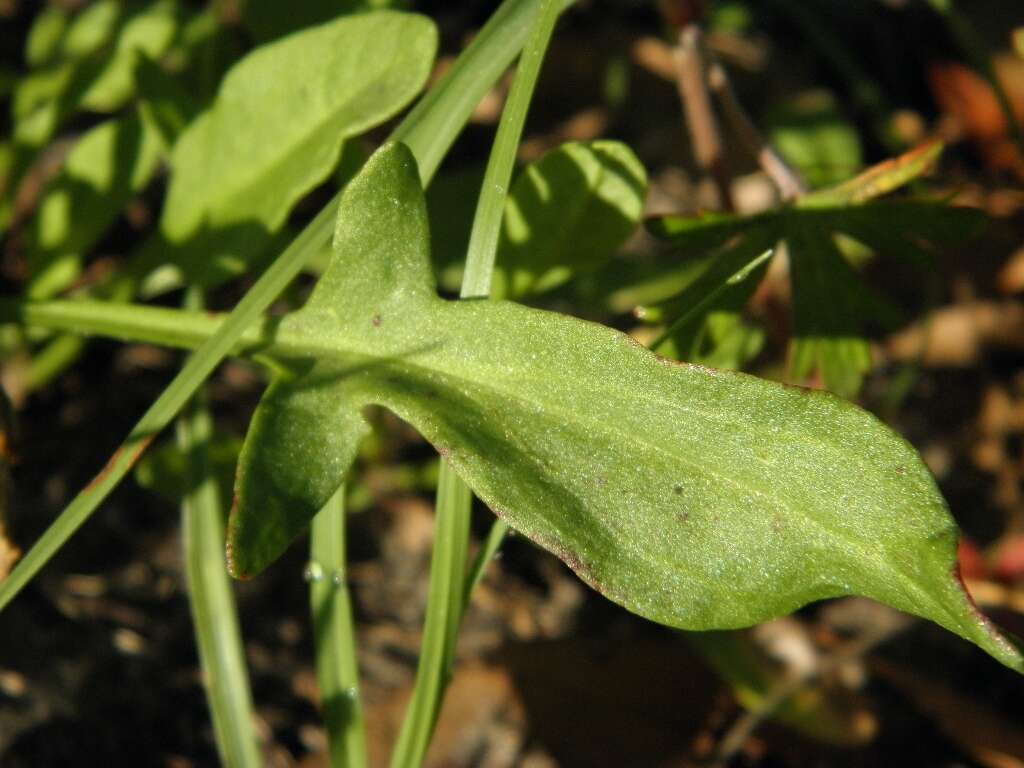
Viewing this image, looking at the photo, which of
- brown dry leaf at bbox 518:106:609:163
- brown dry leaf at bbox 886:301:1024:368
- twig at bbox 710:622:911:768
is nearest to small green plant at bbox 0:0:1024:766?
twig at bbox 710:622:911:768

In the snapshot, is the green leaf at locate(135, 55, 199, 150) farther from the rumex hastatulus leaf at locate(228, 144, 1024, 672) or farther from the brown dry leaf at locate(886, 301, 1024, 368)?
the brown dry leaf at locate(886, 301, 1024, 368)

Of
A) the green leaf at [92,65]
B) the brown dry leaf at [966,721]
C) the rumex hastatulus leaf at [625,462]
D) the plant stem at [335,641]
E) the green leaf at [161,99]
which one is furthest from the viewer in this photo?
the brown dry leaf at [966,721]

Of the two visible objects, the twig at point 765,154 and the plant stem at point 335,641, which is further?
the twig at point 765,154

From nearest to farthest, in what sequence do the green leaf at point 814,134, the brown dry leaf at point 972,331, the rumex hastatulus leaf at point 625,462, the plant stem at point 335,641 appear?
the rumex hastatulus leaf at point 625,462 → the plant stem at point 335,641 → the green leaf at point 814,134 → the brown dry leaf at point 972,331

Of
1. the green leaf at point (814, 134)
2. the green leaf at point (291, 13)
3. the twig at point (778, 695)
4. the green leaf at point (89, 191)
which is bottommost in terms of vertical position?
the twig at point (778, 695)

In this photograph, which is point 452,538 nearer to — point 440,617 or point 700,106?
point 440,617

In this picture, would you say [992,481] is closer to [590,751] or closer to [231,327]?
[590,751]

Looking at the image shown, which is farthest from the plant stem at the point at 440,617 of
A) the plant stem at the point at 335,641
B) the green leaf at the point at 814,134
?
the green leaf at the point at 814,134

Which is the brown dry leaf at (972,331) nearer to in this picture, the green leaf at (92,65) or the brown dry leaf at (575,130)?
the brown dry leaf at (575,130)
